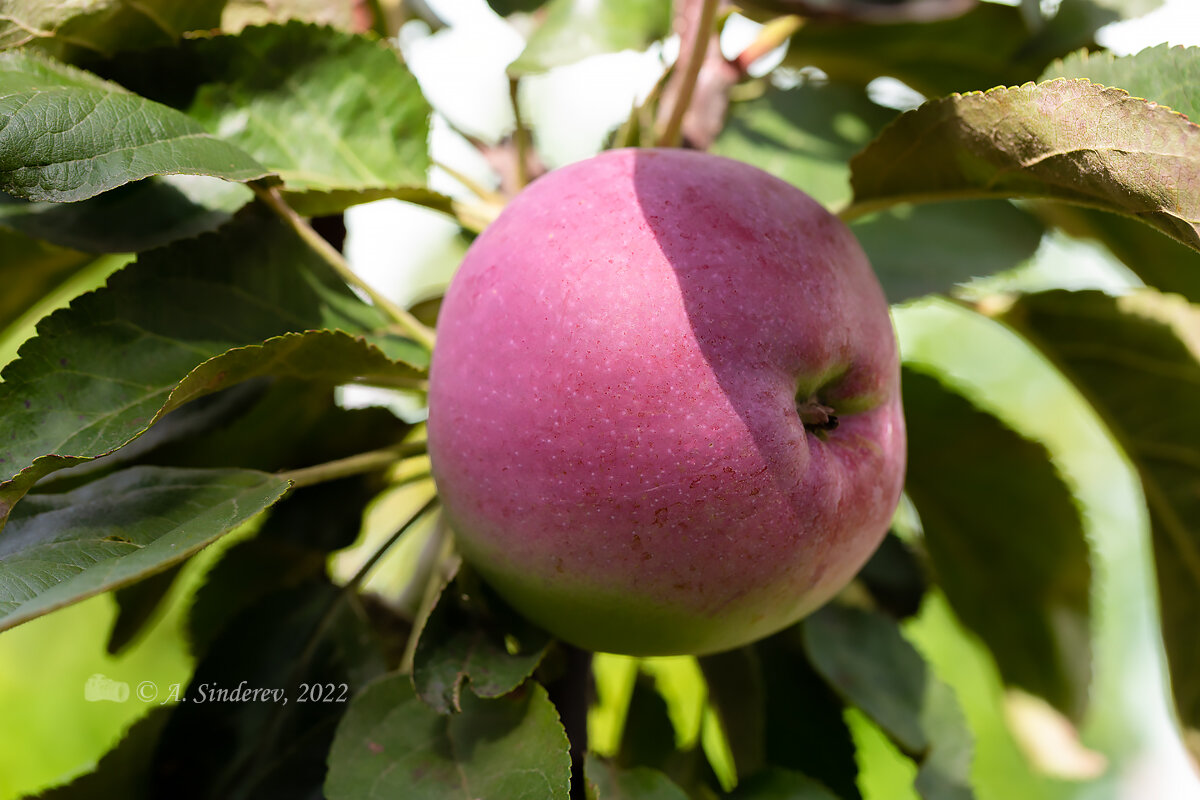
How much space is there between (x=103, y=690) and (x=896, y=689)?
53 centimetres

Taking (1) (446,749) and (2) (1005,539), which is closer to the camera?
(1) (446,749)

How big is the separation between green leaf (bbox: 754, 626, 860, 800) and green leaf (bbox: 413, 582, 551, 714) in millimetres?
271

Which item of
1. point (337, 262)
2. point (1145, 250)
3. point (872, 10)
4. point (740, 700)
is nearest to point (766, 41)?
point (872, 10)

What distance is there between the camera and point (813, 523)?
1.38 feet

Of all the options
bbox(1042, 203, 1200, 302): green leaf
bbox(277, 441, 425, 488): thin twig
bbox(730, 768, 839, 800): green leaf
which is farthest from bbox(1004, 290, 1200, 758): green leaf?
bbox(277, 441, 425, 488): thin twig

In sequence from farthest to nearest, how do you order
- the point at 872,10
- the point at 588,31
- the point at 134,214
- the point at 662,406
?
the point at 872,10
the point at 588,31
the point at 134,214
the point at 662,406

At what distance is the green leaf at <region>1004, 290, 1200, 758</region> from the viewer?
0.69m

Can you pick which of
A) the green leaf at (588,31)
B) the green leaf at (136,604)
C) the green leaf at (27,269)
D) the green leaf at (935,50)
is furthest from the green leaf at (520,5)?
the green leaf at (136,604)

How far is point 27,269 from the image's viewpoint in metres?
0.63

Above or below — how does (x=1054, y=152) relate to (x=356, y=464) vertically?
above

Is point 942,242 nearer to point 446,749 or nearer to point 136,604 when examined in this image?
point 446,749

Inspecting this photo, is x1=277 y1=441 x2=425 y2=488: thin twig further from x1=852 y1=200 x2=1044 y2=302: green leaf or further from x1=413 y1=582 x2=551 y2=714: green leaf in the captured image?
x1=852 y1=200 x2=1044 y2=302: green leaf

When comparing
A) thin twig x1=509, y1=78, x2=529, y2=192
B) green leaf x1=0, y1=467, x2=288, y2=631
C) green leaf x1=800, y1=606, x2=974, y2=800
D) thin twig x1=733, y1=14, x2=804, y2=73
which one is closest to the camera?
green leaf x1=0, y1=467, x2=288, y2=631

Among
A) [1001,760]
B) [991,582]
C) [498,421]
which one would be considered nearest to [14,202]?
[498,421]
